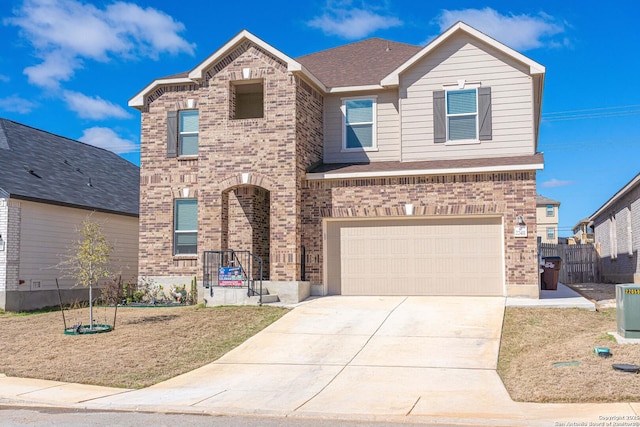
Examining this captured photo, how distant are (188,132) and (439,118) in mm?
7845

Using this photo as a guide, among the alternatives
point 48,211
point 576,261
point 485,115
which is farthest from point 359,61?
point 576,261

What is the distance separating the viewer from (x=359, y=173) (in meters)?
→ 18.6

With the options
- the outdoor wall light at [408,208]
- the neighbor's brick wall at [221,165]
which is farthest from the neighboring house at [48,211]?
the outdoor wall light at [408,208]

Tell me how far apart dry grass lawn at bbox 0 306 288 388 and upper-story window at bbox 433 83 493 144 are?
7.21 m

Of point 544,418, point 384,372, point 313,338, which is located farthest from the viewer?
point 313,338

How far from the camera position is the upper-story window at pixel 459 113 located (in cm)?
1892

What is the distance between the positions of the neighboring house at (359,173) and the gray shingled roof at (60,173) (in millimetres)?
3868

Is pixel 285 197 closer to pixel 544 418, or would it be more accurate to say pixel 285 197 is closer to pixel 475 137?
pixel 475 137

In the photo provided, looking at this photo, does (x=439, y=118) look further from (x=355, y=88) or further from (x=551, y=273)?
(x=551, y=273)

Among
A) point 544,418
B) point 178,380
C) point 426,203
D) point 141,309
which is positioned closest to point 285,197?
point 426,203

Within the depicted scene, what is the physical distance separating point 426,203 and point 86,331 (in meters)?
9.52

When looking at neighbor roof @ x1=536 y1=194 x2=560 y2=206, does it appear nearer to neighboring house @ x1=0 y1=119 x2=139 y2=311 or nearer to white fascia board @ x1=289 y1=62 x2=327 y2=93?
neighboring house @ x1=0 y1=119 x2=139 y2=311

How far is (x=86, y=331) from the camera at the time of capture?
579 inches

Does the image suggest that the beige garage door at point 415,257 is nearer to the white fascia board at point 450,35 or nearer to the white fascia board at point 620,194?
the white fascia board at point 450,35
